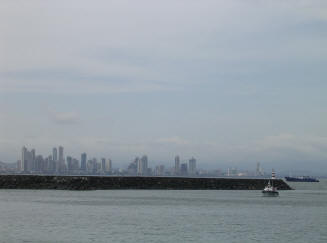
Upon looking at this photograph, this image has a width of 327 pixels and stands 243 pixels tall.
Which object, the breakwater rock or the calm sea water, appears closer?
the calm sea water

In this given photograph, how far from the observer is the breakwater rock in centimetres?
12069

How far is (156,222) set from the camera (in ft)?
196

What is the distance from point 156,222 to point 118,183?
6778 centimetres

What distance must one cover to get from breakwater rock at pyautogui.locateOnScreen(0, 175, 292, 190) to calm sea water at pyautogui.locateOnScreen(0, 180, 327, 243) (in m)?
37.5

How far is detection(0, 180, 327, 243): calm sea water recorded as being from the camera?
4909cm

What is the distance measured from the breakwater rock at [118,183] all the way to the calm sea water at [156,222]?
3752 cm

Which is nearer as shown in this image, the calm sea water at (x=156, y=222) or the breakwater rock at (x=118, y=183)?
the calm sea water at (x=156, y=222)

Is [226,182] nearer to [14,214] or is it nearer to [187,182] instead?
[187,182]

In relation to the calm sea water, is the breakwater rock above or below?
above

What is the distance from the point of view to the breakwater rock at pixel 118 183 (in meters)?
121

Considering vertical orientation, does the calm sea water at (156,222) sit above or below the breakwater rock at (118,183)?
below

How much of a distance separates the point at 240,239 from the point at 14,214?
25.2 m

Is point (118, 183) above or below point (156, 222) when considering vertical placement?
above

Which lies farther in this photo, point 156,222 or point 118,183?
point 118,183
